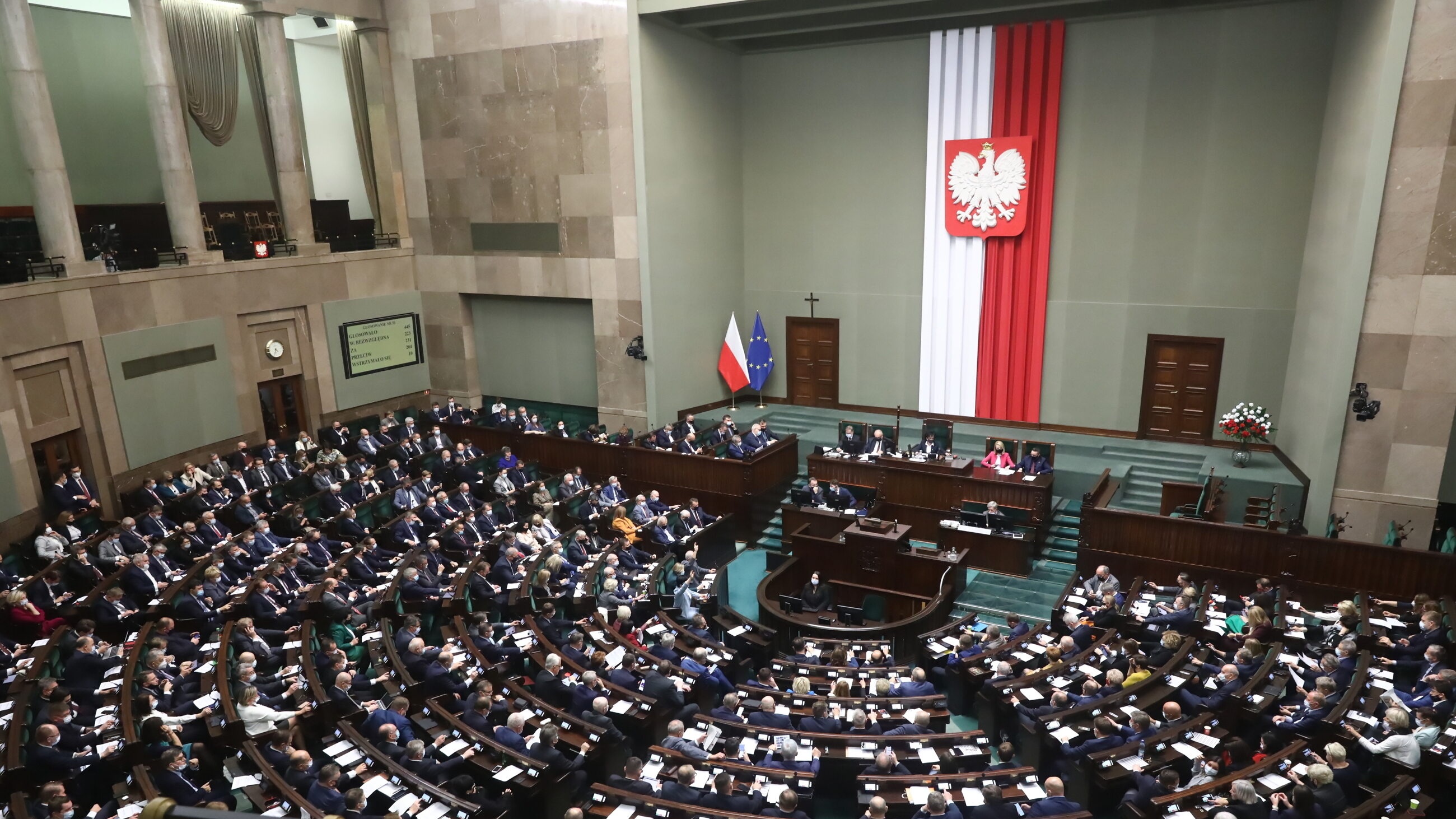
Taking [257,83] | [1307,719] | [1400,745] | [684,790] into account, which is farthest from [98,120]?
[1400,745]

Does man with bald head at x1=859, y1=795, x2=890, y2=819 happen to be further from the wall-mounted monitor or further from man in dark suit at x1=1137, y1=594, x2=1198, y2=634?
the wall-mounted monitor

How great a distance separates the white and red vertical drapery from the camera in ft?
51.3

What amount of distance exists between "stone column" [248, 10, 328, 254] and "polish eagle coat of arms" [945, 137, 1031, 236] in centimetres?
1215

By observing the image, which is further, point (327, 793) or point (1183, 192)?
point (1183, 192)

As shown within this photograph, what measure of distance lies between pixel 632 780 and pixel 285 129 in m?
15.1

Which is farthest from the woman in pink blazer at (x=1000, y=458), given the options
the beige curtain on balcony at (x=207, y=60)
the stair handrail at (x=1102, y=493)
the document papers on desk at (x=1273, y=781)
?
the beige curtain on balcony at (x=207, y=60)

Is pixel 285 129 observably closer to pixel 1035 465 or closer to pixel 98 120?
pixel 98 120

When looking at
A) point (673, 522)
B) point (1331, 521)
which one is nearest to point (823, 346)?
point (673, 522)

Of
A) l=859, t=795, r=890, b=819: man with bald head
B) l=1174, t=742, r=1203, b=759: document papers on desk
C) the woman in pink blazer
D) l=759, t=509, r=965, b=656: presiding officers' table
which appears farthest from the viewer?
the woman in pink blazer

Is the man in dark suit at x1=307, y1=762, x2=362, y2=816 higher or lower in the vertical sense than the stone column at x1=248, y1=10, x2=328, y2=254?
lower

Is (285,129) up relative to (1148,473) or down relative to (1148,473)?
up

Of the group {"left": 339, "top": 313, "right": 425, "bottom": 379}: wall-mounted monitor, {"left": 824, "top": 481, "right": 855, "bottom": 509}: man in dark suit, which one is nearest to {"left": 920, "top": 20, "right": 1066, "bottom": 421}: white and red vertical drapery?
{"left": 824, "top": 481, "right": 855, "bottom": 509}: man in dark suit

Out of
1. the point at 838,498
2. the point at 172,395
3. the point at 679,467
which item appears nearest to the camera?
the point at 838,498

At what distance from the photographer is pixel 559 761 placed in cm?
709
